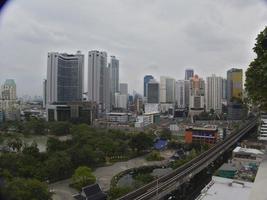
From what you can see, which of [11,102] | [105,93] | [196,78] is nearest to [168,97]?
[196,78]

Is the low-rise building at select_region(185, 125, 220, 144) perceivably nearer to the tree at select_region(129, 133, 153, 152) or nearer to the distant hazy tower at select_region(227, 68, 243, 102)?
the tree at select_region(129, 133, 153, 152)

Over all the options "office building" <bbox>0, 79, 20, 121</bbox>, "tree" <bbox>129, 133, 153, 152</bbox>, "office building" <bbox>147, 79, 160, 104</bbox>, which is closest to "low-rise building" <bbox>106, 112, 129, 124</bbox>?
"office building" <bbox>0, 79, 20, 121</bbox>

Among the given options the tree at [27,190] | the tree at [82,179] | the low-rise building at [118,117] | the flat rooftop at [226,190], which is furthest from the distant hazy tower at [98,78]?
the flat rooftop at [226,190]

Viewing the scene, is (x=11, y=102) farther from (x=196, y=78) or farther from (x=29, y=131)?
(x=196, y=78)

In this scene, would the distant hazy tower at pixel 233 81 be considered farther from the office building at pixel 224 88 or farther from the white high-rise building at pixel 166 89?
the white high-rise building at pixel 166 89

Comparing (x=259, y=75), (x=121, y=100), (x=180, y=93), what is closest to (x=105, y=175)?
(x=259, y=75)

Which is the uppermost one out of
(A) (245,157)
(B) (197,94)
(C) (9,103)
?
(B) (197,94)

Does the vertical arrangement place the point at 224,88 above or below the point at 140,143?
above

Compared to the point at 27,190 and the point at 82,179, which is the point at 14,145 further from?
the point at 27,190
